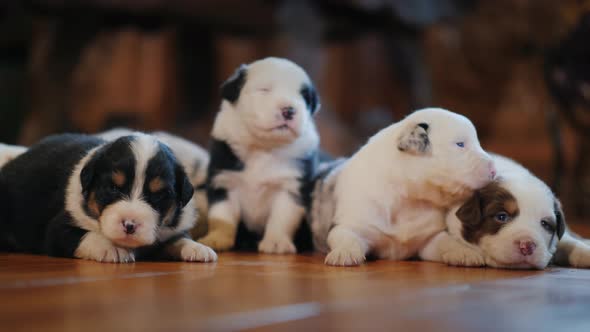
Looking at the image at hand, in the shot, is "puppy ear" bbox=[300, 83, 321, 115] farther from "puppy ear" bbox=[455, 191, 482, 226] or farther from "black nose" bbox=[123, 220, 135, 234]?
"black nose" bbox=[123, 220, 135, 234]

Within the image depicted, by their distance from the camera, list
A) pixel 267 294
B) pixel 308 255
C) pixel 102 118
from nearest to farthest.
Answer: pixel 267 294
pixel 308 255
pixel 102 118

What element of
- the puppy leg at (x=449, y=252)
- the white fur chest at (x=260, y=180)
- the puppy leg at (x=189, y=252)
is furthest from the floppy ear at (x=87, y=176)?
the puppy leg at (x=449, y=252)

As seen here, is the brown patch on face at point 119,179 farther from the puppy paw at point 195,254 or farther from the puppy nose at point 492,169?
the puppy nose at point 492,169

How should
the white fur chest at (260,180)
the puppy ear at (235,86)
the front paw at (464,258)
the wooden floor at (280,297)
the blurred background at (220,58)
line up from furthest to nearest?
the blurred background at (220,58) < the puppy ear at (235,86) < the white fur chest at (260,180) < the front paw at (464,258) < the wooden floor at (280,297)

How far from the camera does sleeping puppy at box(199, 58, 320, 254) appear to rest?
4.04 meters

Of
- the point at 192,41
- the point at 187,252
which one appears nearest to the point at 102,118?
the point at 192,41

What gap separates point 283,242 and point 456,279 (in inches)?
50.7

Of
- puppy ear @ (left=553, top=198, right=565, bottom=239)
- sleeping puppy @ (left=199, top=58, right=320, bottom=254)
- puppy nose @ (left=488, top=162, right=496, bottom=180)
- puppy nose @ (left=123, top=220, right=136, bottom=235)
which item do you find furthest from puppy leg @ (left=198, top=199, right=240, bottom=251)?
puppy ear @ (left=553, top=198, right=565, bottom=239)

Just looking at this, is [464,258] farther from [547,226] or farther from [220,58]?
[220,58]

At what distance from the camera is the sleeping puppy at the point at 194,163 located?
4.38m

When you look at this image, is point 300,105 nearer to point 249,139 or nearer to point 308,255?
point 249,139

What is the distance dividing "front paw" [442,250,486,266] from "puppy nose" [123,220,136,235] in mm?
1528

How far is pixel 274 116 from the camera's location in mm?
3961

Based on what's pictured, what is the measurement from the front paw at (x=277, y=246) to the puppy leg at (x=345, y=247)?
43cm
